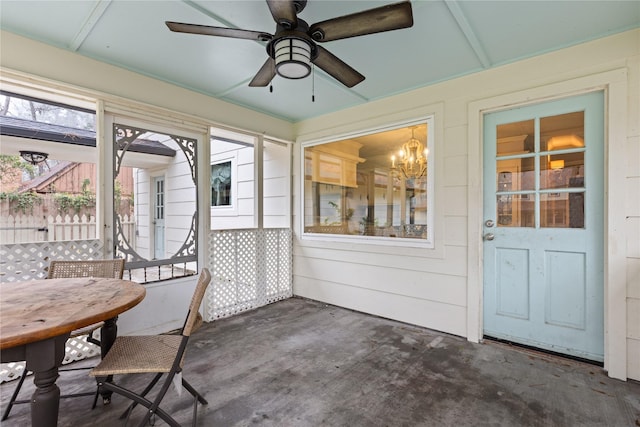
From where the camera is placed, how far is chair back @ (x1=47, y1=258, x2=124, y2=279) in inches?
82.4

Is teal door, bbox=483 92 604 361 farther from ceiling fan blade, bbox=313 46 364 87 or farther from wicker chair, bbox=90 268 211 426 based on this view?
wicker chair, bbox=90 268 211 426

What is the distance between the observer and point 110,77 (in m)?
2.68

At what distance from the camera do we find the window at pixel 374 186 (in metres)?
3.32

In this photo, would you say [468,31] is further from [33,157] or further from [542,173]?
[33,157]

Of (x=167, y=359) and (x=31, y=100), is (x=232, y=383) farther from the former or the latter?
(x=31, y=100)

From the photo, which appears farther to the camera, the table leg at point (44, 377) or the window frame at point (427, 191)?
the window frame at point (427, 191)

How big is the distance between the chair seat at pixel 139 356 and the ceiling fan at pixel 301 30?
1791 millimetres

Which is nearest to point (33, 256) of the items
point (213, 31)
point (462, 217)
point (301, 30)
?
point (213, 31)

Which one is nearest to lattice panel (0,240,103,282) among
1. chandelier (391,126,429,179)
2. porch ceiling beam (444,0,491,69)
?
chandelier (391,126,429,179)

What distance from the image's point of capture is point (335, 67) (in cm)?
209

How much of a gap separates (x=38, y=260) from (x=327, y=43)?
2.91m

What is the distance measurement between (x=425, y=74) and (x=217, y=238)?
2935mm

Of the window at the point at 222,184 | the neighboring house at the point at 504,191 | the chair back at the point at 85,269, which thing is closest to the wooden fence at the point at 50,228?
the chair back at the point at 85,269

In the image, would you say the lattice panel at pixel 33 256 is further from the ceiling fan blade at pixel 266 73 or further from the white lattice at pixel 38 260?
the ceiling fan blade at pixel 266 73
